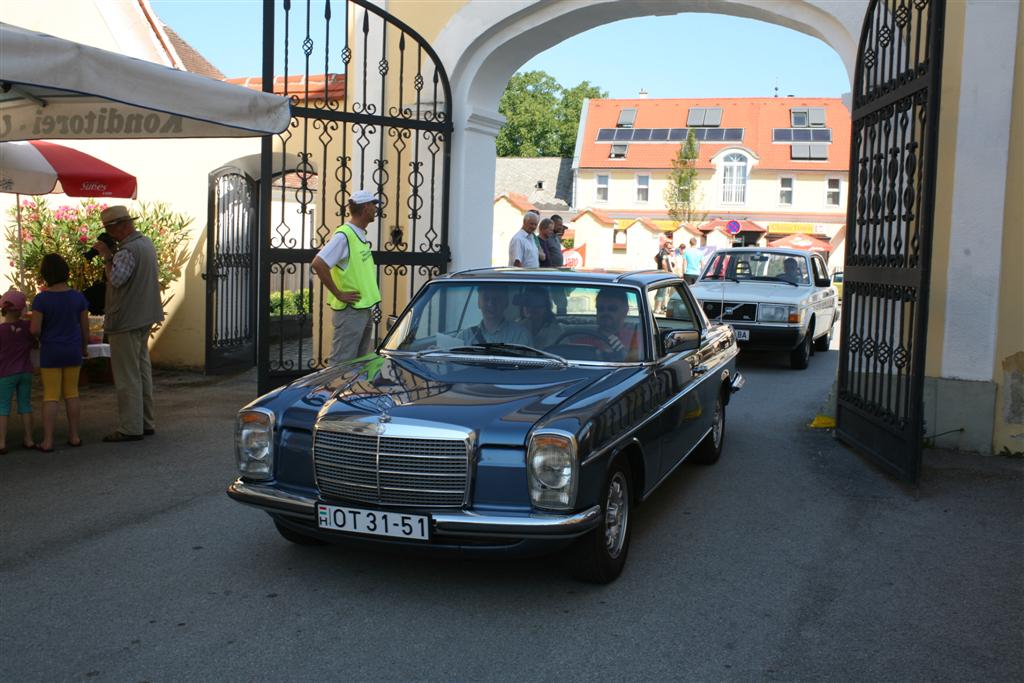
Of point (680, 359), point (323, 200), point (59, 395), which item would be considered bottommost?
point (59, 395)

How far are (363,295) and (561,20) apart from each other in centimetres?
429

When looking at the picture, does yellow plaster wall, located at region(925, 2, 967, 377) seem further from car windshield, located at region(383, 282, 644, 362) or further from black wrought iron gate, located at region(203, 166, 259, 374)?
black wrought iron gate, located at region(203, 166, 259, 374)

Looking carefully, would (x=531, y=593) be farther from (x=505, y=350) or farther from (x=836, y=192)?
(x=836, y=192)

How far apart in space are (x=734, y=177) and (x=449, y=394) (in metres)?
52.5

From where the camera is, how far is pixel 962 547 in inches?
219

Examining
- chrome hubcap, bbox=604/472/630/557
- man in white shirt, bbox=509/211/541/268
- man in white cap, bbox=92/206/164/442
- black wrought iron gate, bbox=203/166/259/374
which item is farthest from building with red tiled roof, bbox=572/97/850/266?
chrome hubcap, bbox=604/472/630/557

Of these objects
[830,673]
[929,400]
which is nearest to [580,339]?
[830,673]

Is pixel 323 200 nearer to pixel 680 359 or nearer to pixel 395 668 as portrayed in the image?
pixel 680 359

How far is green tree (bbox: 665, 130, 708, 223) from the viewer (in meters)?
53.9

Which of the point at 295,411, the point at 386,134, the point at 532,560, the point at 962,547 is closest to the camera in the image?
the point at 295,411

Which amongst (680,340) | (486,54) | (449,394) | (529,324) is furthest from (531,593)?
(486,54)

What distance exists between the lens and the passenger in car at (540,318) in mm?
5602

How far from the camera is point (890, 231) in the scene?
289 inches

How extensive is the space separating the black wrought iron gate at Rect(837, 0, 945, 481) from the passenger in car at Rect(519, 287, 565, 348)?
2.56 m
